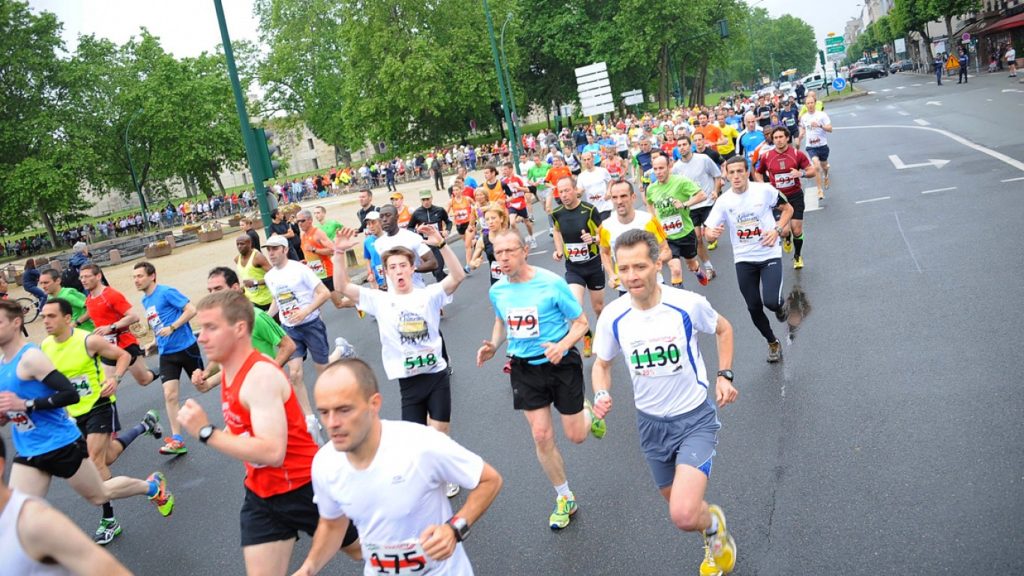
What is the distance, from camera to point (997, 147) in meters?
20.4

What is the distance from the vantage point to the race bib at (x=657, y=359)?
179 inches

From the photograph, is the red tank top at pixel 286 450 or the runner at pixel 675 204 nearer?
the red tank top at pixel 286 450

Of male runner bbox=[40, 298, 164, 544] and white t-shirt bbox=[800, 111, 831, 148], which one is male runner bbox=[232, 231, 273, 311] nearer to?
male runner bbox=[40, 298, 164, 544]

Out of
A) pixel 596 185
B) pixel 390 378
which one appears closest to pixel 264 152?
pixel 596 185

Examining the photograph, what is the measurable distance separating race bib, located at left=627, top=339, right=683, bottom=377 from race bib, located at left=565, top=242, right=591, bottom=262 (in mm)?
4772

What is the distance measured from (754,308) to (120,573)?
6492 mm

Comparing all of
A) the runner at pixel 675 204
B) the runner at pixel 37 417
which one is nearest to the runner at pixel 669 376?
the runner at pixel 37 417

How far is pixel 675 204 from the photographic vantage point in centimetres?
1051

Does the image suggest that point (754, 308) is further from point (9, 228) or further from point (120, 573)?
point (9, 228)

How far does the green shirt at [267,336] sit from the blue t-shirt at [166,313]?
1888 millimetres

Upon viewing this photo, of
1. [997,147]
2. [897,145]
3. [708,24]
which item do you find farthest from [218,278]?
[708,24]

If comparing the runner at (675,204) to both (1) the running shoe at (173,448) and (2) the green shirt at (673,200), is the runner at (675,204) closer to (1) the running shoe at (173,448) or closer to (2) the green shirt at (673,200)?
(2) the green shirt at (673,200)

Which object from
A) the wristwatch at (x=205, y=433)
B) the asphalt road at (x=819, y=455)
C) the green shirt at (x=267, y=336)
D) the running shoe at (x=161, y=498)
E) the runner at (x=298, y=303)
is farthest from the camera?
the runner at (x=298, y=303)

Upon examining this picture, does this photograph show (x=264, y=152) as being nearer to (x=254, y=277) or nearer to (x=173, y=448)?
(x=254, y=277)
